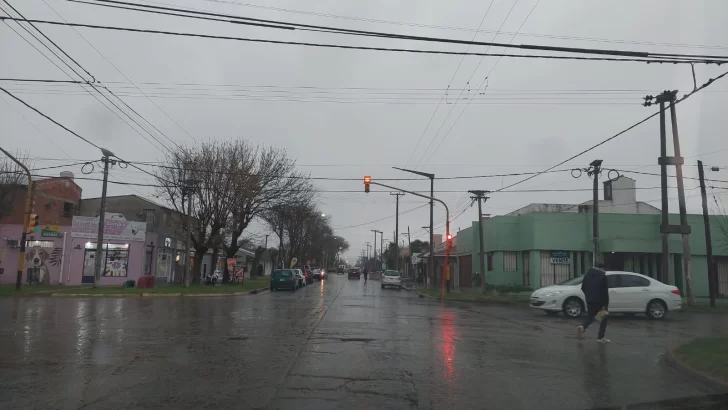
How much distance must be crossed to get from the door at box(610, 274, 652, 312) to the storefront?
31.9m

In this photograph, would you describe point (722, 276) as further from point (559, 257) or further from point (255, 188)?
point (255, 188)

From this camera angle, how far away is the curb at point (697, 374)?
7543 millimetres

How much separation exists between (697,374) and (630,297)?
1126cm

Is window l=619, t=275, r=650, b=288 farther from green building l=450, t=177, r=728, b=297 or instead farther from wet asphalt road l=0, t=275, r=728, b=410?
green building l=450, t=177, r=728, b=297

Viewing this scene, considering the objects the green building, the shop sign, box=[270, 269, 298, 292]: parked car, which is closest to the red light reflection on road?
the green building

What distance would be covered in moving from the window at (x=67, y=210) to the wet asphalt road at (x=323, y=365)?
26.4 meters

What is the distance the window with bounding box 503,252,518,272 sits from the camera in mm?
35509

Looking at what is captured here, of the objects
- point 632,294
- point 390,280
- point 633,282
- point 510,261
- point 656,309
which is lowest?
point 656,309

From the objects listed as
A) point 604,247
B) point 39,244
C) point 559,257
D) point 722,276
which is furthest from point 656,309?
point 39,244

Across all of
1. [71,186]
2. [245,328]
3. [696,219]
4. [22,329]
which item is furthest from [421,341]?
[71,186]

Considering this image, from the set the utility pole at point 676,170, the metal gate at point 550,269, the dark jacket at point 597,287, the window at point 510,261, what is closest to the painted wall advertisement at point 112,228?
the window at point 510,261

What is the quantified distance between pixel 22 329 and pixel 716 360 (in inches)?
566

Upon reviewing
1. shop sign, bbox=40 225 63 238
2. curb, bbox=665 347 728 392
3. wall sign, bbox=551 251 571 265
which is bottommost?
curb, bbox=665 347 728 392

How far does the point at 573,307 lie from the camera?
18.9m
